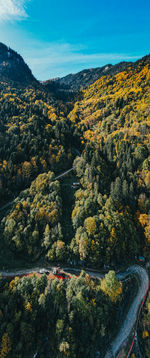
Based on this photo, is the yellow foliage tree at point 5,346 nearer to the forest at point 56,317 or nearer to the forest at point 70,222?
the forest at point 56,317

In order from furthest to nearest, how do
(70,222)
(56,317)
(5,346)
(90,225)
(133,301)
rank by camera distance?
(70,222) → (90,225) → (133,301) → (56,317) → (5,346)

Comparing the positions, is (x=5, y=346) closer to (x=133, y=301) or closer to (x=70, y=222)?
(x=133, y=301)

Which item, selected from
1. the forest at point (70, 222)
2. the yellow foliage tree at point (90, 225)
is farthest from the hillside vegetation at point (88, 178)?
the forest at point (70, 222)

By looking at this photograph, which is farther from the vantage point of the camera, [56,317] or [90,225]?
[90,225]

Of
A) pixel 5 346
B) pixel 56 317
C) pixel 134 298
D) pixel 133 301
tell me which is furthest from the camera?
pixel 134 298

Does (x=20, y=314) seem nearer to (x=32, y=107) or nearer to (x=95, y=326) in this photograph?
(x=95, y=326)

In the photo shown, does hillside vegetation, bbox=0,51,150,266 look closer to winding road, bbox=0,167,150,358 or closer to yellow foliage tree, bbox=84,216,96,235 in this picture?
yellow foliage tree, bbox=84,216,96,235

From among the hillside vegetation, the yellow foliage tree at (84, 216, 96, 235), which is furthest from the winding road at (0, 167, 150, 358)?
the yellow foliage tree at (84, 216, 96, 235)

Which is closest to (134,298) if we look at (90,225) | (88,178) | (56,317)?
(56,317)
